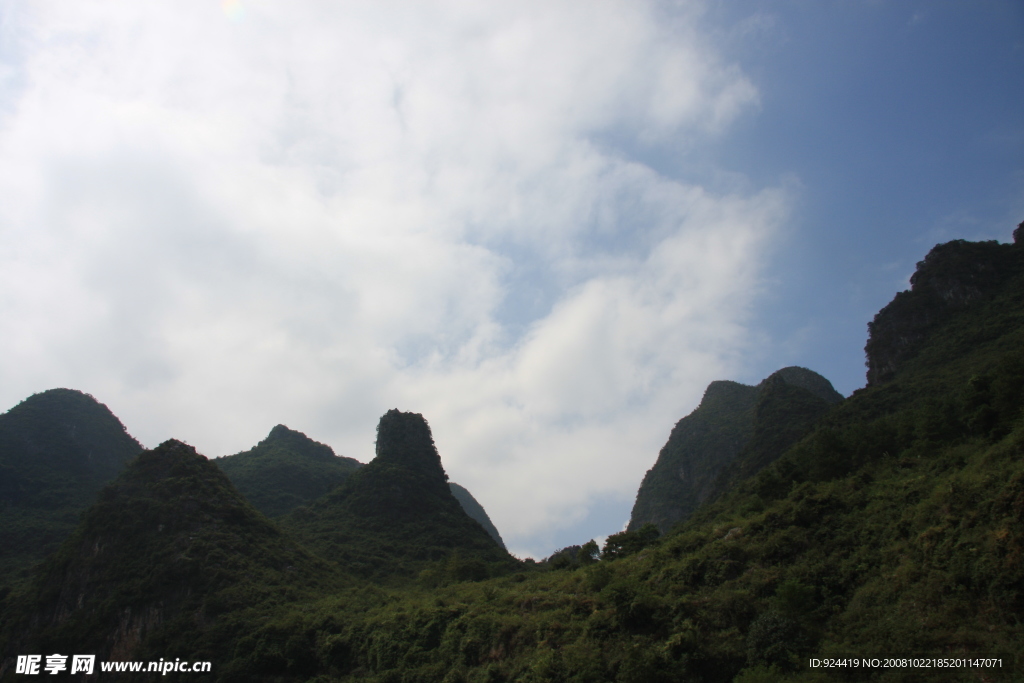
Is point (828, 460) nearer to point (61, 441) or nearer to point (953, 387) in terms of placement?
point (953, 387)

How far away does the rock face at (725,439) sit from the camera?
63.2 metres

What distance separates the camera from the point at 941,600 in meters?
16.5

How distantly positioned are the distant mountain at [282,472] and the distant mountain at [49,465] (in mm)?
15719

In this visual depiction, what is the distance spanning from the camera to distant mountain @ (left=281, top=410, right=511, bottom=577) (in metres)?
55.2

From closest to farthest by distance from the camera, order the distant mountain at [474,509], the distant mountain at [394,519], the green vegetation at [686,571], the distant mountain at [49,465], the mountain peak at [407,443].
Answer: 1. the green vegetation at [686,571]
2. the distant mountain at [394,519]
3. the distant mountain at [49,465]
4. the mountain peak at [407,443]
5. the distant mountain at [474,509]

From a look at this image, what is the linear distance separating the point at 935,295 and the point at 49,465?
108549 mm

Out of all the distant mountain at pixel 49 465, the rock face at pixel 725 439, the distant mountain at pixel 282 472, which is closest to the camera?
the distant mountain at pixel 49 465

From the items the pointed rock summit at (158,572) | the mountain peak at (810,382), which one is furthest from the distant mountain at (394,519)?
the mountain peak at (810,382)

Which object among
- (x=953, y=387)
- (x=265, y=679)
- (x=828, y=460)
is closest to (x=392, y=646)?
(x=265, y=679)

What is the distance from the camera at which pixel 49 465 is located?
69.3 m

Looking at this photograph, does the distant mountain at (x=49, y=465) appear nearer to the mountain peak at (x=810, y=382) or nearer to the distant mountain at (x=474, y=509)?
the distant mountain at (x=474, y=509)

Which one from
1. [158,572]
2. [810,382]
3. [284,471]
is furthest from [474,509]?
[158,572]

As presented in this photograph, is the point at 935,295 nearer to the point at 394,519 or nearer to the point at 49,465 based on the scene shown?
the point at 394,519

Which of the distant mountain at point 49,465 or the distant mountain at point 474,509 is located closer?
the distant mountain at point 49,465
